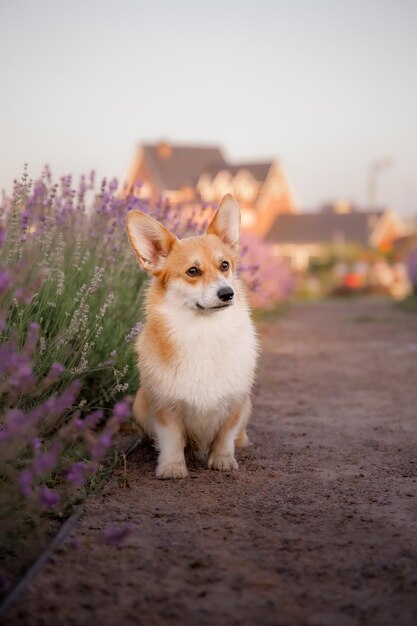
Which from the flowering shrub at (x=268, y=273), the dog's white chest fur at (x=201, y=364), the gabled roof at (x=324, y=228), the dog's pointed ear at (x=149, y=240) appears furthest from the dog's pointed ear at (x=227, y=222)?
the gabled roof at (x=324, y=228)

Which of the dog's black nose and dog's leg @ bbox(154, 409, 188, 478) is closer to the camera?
the dog's black nose

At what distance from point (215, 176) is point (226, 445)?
4129 centimetres

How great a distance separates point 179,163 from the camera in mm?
45312

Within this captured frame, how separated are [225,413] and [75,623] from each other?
6.34ft

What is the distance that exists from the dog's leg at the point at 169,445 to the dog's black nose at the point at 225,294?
28.4 inches

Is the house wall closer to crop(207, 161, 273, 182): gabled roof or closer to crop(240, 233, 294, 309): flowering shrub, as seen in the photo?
crop(207, 161, 273, 182): gabled roof

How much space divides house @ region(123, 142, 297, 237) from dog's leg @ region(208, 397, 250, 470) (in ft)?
125

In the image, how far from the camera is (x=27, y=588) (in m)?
2.64

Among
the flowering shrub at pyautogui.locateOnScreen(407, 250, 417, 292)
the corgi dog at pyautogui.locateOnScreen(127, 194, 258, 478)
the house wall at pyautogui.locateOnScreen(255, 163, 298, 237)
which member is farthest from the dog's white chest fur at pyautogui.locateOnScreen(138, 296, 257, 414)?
the house wall at pyautogui.locateOnScreen(255, 163, 298, 237)

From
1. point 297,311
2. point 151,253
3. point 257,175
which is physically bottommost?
point 297,311

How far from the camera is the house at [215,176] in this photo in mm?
43562

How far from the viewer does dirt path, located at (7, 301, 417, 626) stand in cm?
254

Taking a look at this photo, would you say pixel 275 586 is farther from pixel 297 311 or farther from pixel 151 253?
pixel 297 311

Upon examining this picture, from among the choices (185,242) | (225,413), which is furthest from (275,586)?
(185,242)
